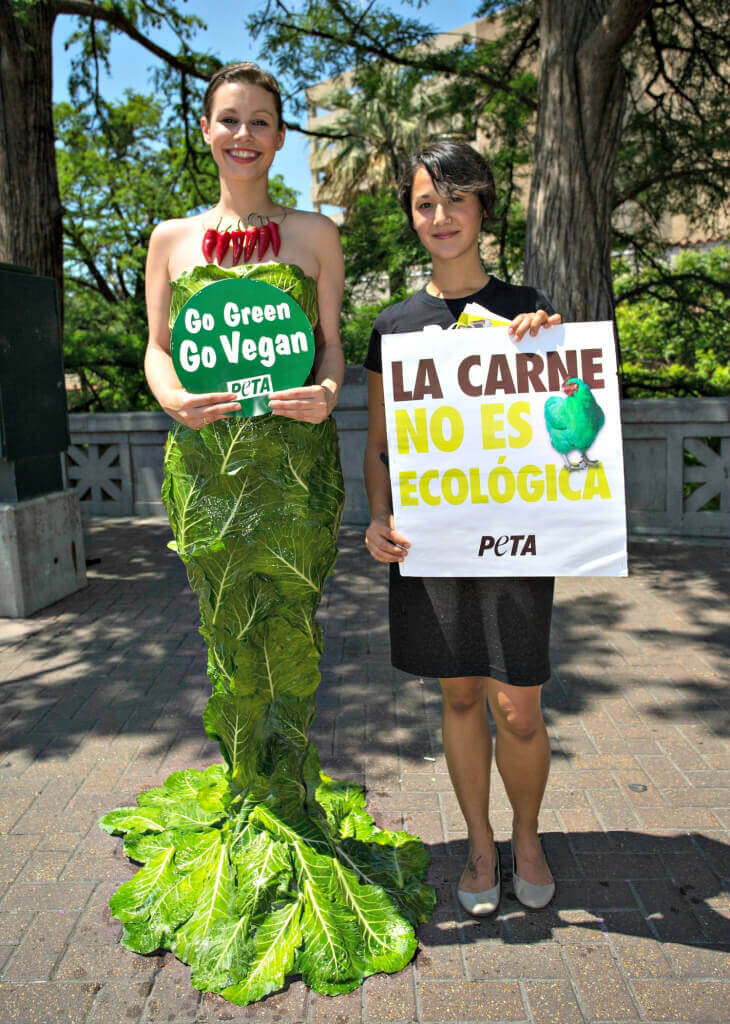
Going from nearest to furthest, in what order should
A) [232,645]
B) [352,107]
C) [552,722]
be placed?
[232,645] < [552,722] < [352,107]

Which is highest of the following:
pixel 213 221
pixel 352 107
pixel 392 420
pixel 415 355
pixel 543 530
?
pixel 352 107

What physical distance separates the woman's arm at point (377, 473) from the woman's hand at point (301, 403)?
31cm

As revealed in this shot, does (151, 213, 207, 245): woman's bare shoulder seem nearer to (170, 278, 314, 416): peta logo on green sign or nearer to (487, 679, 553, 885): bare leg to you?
(170, 278, 314, 416): peta logo on green sign

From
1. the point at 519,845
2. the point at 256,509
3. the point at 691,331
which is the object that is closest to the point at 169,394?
the point at 256,509

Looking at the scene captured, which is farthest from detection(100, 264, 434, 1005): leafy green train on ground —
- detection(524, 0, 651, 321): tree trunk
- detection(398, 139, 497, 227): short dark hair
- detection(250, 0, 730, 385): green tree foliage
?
detection(250, 0, 730, 385): green tree foliage

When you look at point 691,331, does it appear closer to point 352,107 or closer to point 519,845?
point 352,107

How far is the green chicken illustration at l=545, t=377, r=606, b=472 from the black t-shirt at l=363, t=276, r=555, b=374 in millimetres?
Result: 291

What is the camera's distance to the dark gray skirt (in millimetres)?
2502

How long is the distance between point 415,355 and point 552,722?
96.1 inches

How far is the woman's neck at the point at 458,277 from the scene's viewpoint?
2.47 meters

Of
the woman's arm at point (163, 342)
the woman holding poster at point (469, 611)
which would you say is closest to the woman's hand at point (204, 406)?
the woman's arm at point (163, 342)

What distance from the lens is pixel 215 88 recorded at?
2.36m

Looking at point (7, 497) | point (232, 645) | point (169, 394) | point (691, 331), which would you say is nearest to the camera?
point (169, 394)

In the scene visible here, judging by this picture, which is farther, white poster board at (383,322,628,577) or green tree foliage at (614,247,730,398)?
green tree foliage at (614,247,730,398)
